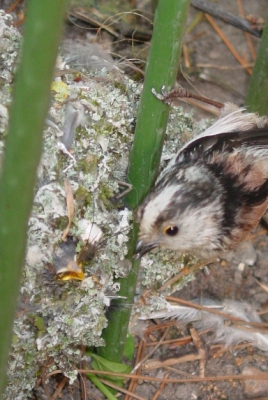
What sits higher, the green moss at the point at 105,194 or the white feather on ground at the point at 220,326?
the green moss at the point at 105,194

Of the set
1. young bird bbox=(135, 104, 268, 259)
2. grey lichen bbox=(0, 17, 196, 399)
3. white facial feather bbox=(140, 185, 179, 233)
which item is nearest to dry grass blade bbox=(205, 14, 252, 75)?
young bird bbox=(135, 104, 268, 259)

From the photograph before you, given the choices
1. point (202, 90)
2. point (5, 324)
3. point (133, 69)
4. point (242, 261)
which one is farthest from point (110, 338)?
point (202, 90)

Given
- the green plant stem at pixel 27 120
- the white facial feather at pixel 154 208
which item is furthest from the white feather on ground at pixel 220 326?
the green plant stem at pixel 27 120

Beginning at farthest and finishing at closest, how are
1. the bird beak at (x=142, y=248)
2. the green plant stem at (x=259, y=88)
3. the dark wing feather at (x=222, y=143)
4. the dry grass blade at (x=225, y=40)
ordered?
the dry grass blade at (x=225, y=40) < the green plant stem at (x=259, y=88) < the dark wing feather at (x=222, y=143) < the bird beak at (x=142, y=248)

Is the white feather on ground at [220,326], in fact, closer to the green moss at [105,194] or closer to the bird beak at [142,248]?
the bird beak at [142,248]

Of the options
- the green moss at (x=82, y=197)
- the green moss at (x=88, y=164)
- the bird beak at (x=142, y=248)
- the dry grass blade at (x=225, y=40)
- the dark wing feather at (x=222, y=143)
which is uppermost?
the dry grass blade at (x=225, y=40)

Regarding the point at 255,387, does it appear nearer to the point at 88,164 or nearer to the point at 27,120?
the point at 88,164

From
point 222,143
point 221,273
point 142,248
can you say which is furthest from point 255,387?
point 222,143

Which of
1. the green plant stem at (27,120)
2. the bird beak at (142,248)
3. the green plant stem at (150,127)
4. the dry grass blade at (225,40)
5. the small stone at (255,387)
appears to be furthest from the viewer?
the dry grass blade at (225,40)
